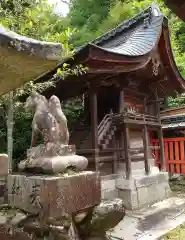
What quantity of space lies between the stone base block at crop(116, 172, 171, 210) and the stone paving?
272mm

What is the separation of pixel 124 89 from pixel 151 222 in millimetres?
4563

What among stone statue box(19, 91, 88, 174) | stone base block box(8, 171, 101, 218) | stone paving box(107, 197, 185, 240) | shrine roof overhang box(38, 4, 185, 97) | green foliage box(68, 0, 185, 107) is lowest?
stone paving box(107, 197, 185, 240)

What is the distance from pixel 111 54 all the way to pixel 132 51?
196 cm

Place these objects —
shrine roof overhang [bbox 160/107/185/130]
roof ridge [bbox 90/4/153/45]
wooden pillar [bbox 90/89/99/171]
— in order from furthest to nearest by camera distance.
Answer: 1. shrine roof overhang [bbox 160/107/185/130]
2. roof ridge [bbox 90/4/153/45]
3. wooden pillar [bbox 90/89/99/171]

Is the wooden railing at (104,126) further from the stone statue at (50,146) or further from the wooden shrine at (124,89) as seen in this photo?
the stone statue at (50,146)

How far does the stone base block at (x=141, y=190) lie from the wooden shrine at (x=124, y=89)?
4.9 inches

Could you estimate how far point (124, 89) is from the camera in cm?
892

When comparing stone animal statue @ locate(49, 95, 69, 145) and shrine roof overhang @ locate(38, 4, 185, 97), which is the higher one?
shrine roof overhang @ locate(38, 4, 185, 97)

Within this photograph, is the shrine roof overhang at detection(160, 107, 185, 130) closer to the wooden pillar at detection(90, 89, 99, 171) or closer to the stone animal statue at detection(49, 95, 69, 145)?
the wooden pillar at detection(90, 89, 99, 171)

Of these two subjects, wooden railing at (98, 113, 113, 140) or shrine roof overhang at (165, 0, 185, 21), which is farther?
wooden railing at (98, 113, 113, 140)

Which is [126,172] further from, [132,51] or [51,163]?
[51,163]

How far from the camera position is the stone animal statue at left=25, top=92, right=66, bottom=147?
4.07 m

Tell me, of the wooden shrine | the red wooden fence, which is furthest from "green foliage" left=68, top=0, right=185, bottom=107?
the wooden shrine

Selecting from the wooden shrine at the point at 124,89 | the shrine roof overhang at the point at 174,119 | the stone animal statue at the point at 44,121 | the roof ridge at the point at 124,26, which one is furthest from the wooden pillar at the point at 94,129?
the shrine roof overhang at the point at 174,119
